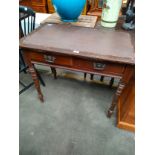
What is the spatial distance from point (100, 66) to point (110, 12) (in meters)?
0.43

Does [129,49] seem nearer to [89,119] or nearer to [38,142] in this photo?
[89,119]

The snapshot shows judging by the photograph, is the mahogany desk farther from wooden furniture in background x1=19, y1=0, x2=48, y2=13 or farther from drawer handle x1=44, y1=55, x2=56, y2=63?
wooden furniture in background x1=19, y1=0, x2=48, y2=13

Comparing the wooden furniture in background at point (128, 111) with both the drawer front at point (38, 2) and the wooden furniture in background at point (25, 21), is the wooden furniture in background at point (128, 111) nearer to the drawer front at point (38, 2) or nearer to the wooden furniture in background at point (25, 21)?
the wooden furniture in background at point (25, 21)

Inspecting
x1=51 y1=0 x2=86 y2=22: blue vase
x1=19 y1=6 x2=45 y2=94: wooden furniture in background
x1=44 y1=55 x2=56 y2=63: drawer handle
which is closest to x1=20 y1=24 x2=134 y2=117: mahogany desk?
x1=44 y1=55 x2=56 y2=63: drawer handle

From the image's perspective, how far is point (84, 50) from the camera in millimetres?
960

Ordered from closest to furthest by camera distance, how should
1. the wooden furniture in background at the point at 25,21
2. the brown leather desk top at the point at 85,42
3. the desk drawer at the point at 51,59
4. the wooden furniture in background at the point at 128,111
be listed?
the brown leather desk top at the point at 85,42
the desk drawer at the point at 51,59
the wooden furniture in background at the point at 128,111
the wooden furniture in background at the point at 25,21

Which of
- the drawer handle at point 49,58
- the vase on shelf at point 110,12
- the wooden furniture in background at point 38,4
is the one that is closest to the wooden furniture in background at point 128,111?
the vase on shelf at point 110,12

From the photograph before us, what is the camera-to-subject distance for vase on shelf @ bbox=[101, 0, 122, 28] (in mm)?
1091

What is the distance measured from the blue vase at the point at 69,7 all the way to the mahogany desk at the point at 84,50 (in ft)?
0.43

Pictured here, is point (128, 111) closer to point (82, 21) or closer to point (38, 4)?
point (82, 21)

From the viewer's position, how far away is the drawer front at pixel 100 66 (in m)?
1.00

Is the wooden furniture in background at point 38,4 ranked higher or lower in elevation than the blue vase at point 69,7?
higher

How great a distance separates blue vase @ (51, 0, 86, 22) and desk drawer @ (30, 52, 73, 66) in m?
0.40

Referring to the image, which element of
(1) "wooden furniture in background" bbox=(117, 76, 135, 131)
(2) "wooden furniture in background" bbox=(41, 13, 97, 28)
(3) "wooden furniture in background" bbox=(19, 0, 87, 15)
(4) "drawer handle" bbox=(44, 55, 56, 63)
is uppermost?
(3) "wooden furniture in background" bbox=(19, 0, 87, 15)
